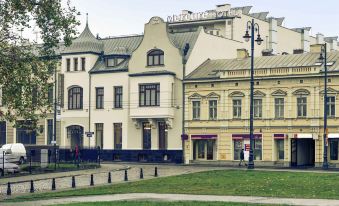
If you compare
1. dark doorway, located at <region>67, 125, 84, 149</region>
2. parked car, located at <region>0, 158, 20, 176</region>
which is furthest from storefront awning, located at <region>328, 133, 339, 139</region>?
dark doorway, located at <region>67, 125, 84, 149</region>

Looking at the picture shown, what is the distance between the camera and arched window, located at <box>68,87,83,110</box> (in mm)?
78125

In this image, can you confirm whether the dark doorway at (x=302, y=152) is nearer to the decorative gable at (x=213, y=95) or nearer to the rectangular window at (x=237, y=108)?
the rectangular window at (x=237, y=108)

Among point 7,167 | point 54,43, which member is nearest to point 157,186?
point 54,43

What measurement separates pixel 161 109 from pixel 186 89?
10.6 ft

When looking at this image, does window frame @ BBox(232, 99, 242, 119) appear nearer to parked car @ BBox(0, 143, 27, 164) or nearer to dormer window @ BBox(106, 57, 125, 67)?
dormer window @ BBox(106, 57, 125, 67)

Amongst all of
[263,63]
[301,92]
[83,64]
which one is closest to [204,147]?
[263,63]

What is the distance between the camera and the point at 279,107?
63.8 meters

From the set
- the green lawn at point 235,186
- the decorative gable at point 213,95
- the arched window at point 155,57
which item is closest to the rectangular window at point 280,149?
the decorative gable at point 213,95

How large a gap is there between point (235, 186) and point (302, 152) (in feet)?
98.5

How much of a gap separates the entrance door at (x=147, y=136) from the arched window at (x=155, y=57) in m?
6.07

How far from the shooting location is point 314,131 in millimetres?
61625

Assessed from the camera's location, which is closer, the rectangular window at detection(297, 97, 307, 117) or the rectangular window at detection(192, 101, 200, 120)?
the rectangular window at detection(297, 97, 307, 117)

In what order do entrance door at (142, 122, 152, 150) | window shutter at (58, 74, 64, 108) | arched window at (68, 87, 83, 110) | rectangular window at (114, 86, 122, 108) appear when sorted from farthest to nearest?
window shutter at (58, 74, 64, 108) < arched window at (68, 87, 83, 110) < rectangular window at (114, 86, 122, 108) < entrance door at (142, 122, 152, 150)

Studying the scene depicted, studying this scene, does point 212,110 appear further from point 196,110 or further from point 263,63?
point 263,63
